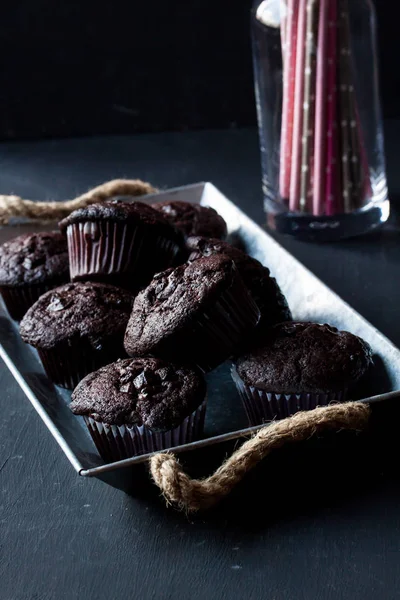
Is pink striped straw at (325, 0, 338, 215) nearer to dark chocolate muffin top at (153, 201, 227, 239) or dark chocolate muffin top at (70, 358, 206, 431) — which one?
dark chocolate muffin top at (153, 201, 227, 239)

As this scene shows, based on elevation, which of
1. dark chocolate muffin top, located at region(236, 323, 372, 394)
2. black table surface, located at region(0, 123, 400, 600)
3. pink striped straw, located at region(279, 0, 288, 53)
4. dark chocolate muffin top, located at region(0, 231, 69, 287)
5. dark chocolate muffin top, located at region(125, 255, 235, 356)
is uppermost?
pink striped straw, located at region(279, 0, 288, 53)

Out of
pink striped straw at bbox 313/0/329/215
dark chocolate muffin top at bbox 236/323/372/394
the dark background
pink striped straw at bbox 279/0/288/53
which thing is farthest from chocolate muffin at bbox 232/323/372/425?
the dark background

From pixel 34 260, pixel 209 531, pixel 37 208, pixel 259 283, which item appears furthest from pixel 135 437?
pixel 37 208

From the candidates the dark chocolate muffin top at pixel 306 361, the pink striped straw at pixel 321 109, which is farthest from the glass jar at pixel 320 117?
the dark chocolate muffin top at pixel 306 361

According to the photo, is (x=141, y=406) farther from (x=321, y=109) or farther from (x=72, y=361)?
(x=321, y=109)

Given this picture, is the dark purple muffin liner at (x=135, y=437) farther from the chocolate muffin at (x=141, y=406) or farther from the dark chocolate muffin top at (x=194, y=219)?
the dark chocolate muffin top at (x=194, y=219)

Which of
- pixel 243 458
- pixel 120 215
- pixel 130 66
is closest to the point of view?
pixel 243 458
